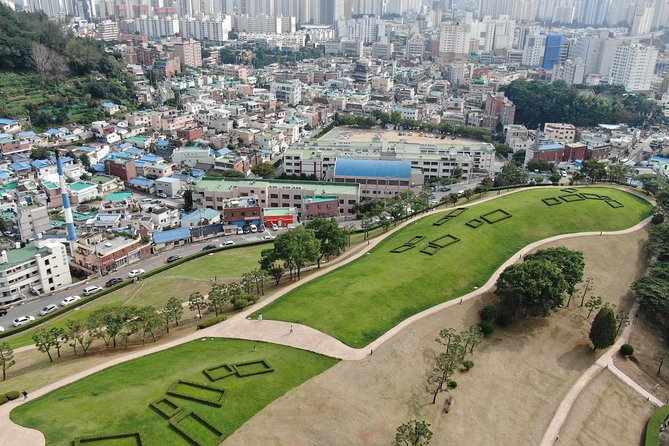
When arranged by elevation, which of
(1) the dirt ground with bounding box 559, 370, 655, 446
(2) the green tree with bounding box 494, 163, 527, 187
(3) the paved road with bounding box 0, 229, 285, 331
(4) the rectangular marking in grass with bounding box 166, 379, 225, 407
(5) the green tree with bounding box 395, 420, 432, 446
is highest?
(5) the green tree with bounding box 395, 420, 432, 446

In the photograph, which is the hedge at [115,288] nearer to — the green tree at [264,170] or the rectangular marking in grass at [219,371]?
the green tree at [264,170]

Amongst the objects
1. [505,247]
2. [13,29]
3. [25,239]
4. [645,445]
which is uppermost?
[13,29]

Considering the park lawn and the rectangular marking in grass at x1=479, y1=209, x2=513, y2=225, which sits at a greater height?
the rectangular marking in grass at x1=479, y1=209, x2=513, y2=225

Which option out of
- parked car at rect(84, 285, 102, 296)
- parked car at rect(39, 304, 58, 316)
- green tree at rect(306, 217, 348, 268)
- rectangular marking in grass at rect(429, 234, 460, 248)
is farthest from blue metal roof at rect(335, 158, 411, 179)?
parked car at rect(39, 304, 58, 316)

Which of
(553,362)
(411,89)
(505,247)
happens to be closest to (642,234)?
(505,247)

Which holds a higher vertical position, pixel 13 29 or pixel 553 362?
pixel 13 29

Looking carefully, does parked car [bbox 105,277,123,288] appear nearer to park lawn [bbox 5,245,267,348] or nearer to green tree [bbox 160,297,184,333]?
park lawn [bbox 5,245,267,348]

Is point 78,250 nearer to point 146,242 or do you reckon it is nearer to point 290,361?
point 146,242
